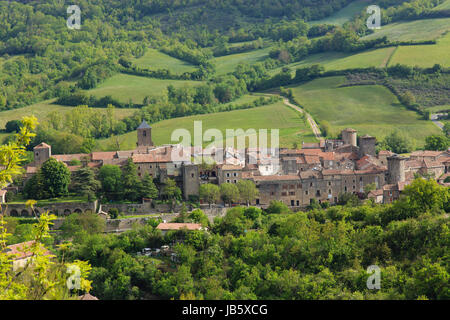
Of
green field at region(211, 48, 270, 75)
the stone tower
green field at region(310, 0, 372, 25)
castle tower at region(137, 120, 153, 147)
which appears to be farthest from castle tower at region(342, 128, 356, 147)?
green field at region(310, 0, 372, 25)

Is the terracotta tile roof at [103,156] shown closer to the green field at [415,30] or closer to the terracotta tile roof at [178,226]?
the terracotta tile roof at [178,226]

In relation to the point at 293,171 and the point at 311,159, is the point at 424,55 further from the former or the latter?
the point at 293,171

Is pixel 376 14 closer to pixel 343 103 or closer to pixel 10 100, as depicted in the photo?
pixel 343 103

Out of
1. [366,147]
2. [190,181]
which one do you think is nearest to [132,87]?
[366,147]

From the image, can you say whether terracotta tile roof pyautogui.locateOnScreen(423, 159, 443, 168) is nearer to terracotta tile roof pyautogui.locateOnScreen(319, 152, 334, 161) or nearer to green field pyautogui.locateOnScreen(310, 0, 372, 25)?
terracotta tile roof pyautogui.locateOnScreen(319, 152, 334, 161)

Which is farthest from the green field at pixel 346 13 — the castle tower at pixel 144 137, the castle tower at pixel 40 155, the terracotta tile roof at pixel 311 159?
the castle tower at pixel 40 155

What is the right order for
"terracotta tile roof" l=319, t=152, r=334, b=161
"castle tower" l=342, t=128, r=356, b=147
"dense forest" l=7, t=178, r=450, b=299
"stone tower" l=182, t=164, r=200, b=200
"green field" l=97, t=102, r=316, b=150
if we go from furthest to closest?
"green field" l=97, t=102, r=316, b=150 → "castle tower" l=342, t=128, r=356, b=147 → "terracotta tile roof" l=319, t=152, r=334, b=161 → "stone tower" l=182, t=164, r=200, b=200 → "dense forest" l=7, t=178, r=450, b=299
